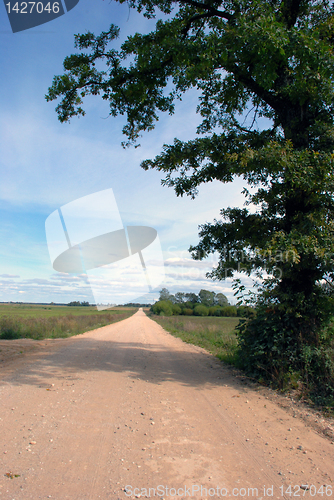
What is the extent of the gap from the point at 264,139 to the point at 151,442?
25.4ft

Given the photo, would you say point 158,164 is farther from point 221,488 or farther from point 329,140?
point 221,488

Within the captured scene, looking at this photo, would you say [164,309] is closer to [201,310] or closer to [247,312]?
[201,310]

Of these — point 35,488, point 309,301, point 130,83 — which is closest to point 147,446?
point 35,488

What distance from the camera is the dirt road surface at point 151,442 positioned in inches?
120

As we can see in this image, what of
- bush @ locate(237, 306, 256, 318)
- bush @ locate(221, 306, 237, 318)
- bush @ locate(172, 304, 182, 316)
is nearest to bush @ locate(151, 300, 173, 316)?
bush @ locate(172, 304, 182, 316)

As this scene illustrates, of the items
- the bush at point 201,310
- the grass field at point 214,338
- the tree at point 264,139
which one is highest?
the tree at point 264,139

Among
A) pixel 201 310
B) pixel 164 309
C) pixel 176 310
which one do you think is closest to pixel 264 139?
pixel 201 310

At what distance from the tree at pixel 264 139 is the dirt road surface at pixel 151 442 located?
1.97 metres

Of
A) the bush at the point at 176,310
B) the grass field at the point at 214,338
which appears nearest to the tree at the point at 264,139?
the grass field at the point at 214,338

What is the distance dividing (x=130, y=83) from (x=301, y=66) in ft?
14.9

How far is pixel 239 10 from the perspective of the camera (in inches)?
318

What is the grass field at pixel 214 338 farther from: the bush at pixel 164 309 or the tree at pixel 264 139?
the bush at pixel 164 309

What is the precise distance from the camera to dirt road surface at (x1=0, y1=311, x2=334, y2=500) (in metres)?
3.06

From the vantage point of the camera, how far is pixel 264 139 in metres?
8.38
